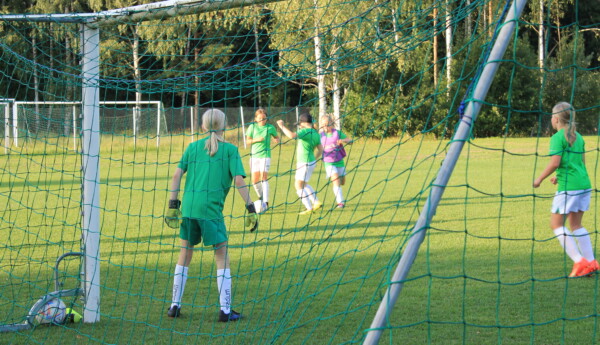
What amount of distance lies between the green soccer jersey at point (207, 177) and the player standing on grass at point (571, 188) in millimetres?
2705

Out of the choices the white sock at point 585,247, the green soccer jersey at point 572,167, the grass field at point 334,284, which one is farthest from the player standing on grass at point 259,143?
the white sock at point 585,247

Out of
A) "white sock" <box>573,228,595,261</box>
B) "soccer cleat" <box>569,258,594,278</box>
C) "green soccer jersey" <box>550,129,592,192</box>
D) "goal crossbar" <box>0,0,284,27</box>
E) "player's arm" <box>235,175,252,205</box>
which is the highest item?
"goal crossbar" <box>0,0,284,27</box>

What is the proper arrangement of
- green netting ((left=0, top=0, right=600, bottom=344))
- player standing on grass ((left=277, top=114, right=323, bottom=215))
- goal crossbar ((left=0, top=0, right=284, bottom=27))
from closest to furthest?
green netting ((left=0, top=0, right=600, bottom=344)) → goal crossbar ((left=0, top=0, right=284, bottom=27)) → player standing on grass ((left=277, top=114, right=323, bottom=215))

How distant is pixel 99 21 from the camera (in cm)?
503

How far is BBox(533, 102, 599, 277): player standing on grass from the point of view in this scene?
6.03 meters

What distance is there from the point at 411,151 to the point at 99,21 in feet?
61.3

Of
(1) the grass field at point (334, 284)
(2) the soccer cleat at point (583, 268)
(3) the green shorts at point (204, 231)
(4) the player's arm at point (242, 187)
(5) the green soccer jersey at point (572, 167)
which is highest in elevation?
(5) the green soccer jersey at point (572, 167)

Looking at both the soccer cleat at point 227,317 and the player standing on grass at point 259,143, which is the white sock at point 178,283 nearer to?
the soccer cleat at point 227,317

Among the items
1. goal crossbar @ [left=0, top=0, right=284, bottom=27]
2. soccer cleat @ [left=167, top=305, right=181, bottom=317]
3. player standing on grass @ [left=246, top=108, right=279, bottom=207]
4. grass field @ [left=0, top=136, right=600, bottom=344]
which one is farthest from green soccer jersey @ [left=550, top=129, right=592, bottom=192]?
player standing on grass @ [left=246, top=108, right=279, bottom=207]

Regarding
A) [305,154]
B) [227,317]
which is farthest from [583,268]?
[305,154]

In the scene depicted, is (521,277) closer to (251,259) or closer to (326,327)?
(326,327)

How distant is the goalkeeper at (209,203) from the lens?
17.0 ft

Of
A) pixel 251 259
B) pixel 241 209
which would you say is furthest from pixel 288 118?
pixel 251 259

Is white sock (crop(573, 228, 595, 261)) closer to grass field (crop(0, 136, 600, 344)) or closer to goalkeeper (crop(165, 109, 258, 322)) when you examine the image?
grass field (crop(0, 136, 600, 344))
